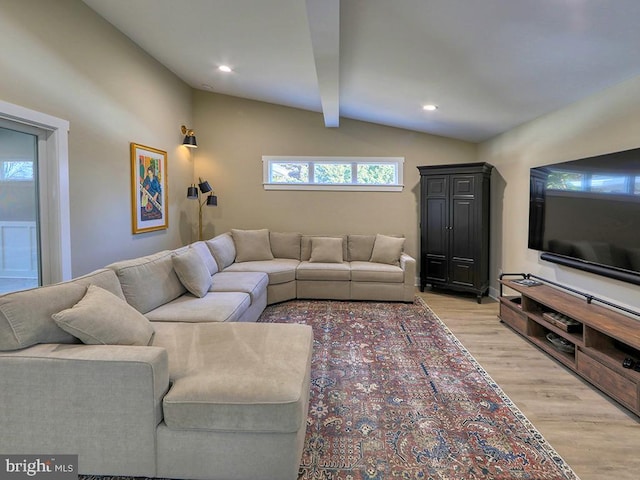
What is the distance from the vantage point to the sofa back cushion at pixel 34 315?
61.5 inches

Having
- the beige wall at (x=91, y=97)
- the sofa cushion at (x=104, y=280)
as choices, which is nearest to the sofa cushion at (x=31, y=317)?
the sofa cushion at (x=104, y=280)

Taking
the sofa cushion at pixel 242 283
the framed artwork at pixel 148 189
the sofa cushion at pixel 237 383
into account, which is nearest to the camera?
the sofa cushion at pixel 237 383

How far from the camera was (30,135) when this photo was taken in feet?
8.85

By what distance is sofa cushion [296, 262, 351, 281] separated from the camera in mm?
4637

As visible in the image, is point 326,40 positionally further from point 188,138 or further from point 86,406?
point 188,138

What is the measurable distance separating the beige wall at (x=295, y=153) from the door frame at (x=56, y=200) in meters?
2.73

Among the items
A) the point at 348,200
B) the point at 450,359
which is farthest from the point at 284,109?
the point at 450,359

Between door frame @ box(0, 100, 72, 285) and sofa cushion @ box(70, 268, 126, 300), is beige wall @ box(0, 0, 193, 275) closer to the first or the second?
door frame @ box(0, 100, 72, 285)

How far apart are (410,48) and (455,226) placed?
2633 mm

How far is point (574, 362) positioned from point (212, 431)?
268cm

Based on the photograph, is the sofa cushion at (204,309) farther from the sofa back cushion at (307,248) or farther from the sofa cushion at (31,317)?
the sofa back cushion at (307,248)

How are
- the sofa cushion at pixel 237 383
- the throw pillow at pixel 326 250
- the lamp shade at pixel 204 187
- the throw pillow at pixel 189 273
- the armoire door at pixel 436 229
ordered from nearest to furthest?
the sofa cushion at pixel 237 383, the throw pillow at pixel 189 273, the armoire door at pixel 436 229, the throw pillow at pixel 326 250, the lamp shade at pixel 204 187

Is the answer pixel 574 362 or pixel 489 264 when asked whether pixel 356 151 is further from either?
pixel 574 362

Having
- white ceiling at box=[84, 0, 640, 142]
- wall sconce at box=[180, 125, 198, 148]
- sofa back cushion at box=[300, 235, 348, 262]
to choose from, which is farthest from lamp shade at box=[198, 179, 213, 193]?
sofa back cushion at box=[300, 235, 348, 262]
